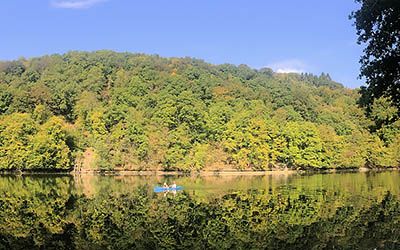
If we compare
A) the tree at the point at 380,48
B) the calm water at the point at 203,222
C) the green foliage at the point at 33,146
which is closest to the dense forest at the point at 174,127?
the green foliage at the point at 33,146

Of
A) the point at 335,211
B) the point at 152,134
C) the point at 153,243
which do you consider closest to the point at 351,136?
the point at 152,134

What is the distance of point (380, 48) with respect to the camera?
60.3 feet

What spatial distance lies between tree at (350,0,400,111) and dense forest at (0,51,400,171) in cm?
7376

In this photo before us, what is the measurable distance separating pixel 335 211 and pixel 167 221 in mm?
10321

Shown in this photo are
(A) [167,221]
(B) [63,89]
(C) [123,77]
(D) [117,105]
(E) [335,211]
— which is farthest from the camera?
(C) [123,77]

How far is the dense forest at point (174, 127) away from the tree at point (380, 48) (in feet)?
242

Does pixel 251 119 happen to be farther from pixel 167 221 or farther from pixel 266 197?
pixel 167 221

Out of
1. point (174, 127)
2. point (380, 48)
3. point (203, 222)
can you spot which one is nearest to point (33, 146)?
point (174, 127)

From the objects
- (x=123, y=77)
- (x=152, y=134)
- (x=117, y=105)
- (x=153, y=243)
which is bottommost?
(x=153, y=243)

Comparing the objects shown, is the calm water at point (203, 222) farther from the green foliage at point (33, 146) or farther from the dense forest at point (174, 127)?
the dense forest at point (174, 127)

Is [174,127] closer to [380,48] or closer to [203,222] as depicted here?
[203,222]

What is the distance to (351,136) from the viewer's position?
346 ft

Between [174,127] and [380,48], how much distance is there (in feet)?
277

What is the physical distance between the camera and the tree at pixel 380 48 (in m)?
17.5
